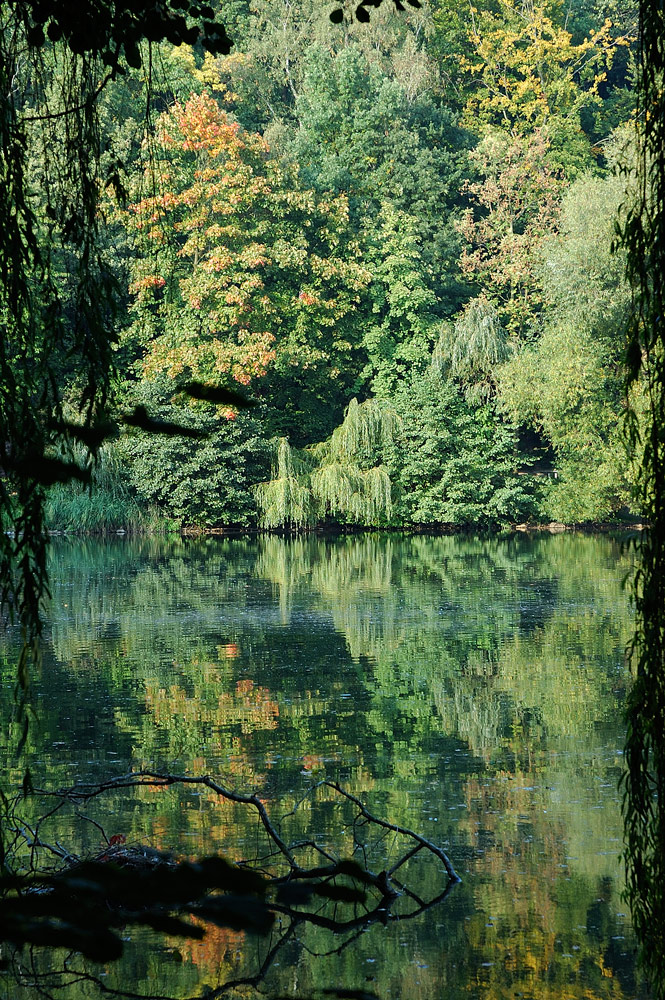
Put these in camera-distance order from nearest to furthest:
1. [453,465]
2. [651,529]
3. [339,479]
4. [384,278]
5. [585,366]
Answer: [651,529], [585,366], [339,479], [453,465], [384,278]

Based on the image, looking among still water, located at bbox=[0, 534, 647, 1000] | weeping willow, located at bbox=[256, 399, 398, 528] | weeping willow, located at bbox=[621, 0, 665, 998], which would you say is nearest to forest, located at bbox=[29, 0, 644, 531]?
weeping willow, located at bbox=[256, 399, 398, 528]

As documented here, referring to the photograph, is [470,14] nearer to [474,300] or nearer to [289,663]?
[474,300]

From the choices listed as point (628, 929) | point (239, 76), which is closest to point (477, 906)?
point (628, 929)

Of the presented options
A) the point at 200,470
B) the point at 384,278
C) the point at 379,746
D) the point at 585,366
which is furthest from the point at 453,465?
the point at 379,746

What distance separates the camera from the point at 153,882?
1.62 m

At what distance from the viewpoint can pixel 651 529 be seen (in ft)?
10.6

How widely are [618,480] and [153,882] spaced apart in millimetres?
24154

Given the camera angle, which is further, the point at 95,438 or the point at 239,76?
the point at 239,76

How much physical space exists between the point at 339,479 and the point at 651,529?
23885 millimetres

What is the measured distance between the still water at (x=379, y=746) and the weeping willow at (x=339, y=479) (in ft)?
28.6

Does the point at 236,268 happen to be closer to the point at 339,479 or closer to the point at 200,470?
the point at 200,470

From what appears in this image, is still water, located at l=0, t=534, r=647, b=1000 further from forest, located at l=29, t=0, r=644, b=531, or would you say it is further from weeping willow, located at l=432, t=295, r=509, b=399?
weeping willow, located at l=432, t=295, r=509, b=399

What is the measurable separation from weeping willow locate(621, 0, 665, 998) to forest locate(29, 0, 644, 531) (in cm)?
2099

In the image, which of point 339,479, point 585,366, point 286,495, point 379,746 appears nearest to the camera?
point 379,746
